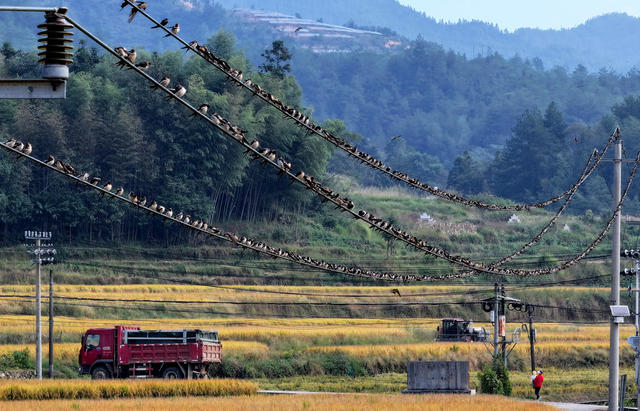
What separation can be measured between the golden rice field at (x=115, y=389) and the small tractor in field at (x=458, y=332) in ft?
79.5

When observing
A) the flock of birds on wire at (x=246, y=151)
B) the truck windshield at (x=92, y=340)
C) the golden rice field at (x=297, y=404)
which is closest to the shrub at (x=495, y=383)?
the golden rice field at (x=297, y=404)

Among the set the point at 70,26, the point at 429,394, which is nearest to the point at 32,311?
the point at 429,394

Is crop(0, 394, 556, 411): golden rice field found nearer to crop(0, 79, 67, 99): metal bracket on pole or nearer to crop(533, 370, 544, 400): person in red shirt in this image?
crop(533, 370, 544, 400): person in red shirt

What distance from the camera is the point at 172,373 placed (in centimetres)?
5138

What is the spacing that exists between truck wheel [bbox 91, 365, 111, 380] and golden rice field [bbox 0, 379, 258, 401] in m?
5.19

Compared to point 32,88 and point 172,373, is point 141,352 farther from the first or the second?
point 32,88

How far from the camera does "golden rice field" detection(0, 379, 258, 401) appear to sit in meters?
43.1

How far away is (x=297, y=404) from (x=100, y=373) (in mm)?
14949

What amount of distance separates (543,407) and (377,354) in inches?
819

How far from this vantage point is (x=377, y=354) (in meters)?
62.1

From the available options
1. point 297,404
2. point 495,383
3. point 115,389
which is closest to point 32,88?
point 297,404

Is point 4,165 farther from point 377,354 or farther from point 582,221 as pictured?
point 582,221

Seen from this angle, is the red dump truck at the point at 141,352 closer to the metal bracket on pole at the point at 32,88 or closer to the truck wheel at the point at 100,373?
the truck wheel at the point at 100,373

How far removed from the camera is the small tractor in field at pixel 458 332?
69.8m
